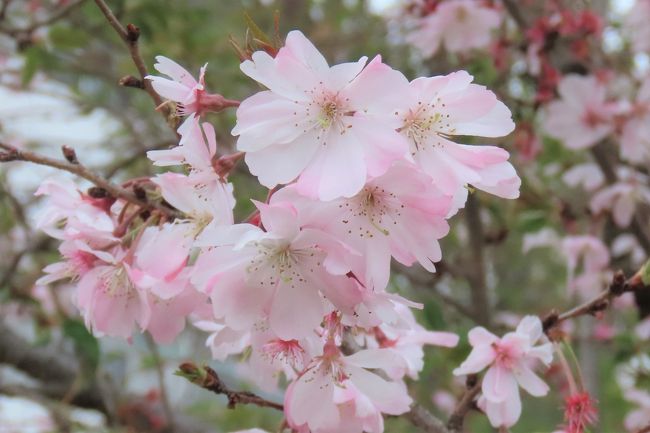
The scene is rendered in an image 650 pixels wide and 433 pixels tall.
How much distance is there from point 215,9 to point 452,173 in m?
2.18


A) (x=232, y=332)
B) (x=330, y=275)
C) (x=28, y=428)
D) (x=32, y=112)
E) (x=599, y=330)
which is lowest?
(x=28, y=428)

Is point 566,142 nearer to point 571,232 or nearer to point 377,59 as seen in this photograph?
point 571,232

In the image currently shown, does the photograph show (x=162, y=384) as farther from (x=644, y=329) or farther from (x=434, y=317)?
(x=644, y=329)

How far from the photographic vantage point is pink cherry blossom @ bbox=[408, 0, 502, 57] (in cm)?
175

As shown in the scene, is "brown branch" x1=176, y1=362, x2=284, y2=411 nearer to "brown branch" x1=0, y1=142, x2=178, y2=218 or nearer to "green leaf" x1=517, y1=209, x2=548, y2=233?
"brown branch" x1=0, y1=142, x2=178, y2=218

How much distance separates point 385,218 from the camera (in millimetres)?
683

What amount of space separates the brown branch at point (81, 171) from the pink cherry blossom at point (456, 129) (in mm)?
297

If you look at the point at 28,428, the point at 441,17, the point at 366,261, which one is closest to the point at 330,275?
the point at 366,261

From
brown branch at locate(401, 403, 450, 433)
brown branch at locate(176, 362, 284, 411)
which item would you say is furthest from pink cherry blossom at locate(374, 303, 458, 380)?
brown branch at locate(176, 362, 284, 411)

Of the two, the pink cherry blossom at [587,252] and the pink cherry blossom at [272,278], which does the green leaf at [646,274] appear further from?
the pink cherry blossom at [587,252]

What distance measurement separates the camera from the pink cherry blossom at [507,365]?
2.82ft

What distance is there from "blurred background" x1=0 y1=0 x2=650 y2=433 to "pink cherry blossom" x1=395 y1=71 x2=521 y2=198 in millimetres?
729

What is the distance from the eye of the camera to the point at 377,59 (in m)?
0.65

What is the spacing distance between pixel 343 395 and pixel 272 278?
0.47 feet
